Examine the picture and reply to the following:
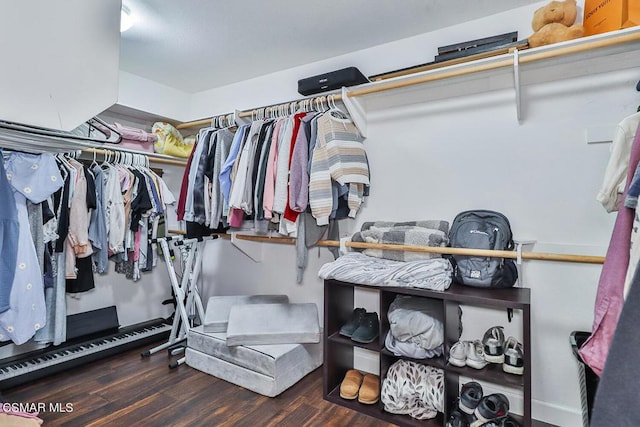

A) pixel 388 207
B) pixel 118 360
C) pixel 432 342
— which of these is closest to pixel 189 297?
pixel 118 360

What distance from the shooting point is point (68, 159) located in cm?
226

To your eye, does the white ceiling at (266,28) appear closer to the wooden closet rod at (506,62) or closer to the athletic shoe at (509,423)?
the wooden closet rod at (506,62)

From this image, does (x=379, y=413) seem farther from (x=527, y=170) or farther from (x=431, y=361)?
(x=527, y=170)

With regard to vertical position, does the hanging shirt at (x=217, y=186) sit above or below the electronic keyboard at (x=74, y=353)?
above

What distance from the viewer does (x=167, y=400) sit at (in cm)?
188

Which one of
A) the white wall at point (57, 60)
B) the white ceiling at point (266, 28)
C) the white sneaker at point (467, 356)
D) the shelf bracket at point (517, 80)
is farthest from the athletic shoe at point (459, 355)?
the white wall at point (57, 60)

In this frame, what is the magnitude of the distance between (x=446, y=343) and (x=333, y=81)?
61.6 inches

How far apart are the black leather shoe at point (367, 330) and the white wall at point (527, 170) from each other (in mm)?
511

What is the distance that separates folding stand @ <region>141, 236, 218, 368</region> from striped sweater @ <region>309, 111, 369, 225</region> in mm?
1046

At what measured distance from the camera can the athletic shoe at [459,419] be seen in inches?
62.4

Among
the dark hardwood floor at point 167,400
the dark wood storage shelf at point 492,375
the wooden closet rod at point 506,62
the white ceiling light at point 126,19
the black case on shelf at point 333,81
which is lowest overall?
the dark hardwood floor at point 167,400

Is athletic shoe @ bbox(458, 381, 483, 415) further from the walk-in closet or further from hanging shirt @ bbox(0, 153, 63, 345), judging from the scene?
hanging shirt @ bbox(0, 153, 63, 345)

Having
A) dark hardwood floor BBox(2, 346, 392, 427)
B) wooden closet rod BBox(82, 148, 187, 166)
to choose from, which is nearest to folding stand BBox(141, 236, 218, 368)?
dark hardwood floor BBox(2, 346, 392, 427)

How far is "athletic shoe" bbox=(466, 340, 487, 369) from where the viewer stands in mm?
1572
